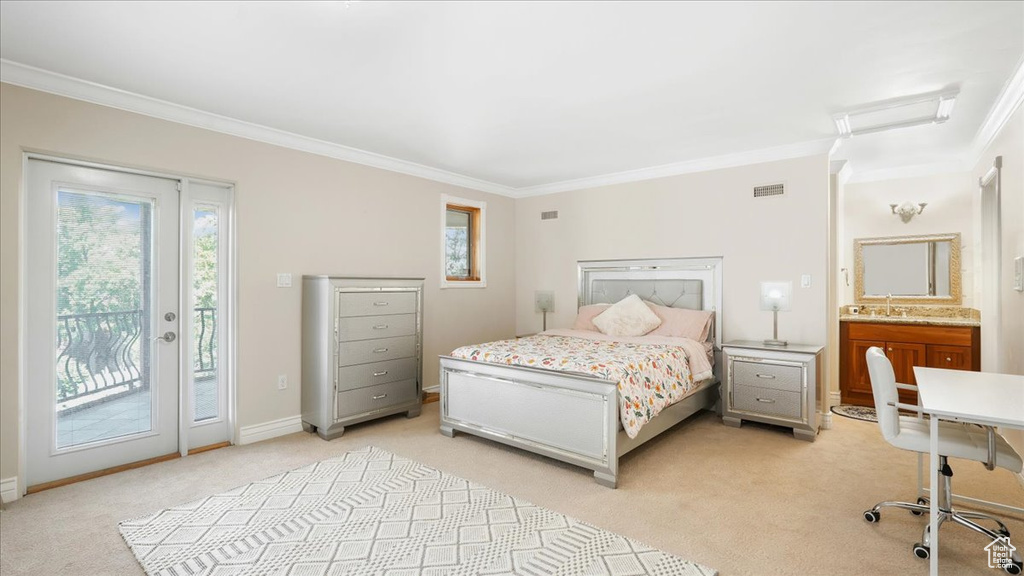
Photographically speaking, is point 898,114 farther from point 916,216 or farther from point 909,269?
point 909,269

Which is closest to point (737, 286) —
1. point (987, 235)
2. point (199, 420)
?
point (987, 235)

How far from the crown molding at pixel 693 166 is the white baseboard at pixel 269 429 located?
392 cm

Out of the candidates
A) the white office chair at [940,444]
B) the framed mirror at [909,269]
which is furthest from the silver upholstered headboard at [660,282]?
the white office chair at [940,444]

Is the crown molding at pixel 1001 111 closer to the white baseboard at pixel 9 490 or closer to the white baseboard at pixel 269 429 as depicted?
the white baseboard at pixel 269 429

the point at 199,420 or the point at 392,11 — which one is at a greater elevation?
the point at 392,11

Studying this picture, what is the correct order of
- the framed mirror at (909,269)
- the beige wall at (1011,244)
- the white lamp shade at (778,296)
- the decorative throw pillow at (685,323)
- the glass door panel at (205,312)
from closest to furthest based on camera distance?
the beige wall at (1011,244) → the glass door panel at (205,312) → the white lamp shade at (778,296) → the decorative throw pillow at (685,323) → the framed mirror at (909,269)

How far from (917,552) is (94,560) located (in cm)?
390

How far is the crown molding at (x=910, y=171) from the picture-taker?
5.08 m

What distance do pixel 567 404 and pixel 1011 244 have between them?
10.2ft

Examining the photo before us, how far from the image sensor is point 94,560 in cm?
232

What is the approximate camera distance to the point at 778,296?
14.8 ft

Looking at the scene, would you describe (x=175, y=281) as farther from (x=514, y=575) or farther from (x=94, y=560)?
(x=514, y=575)

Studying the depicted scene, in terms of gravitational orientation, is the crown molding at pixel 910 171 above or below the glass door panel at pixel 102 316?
above

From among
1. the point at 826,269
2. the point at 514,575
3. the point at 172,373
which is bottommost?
the point at 514,575
